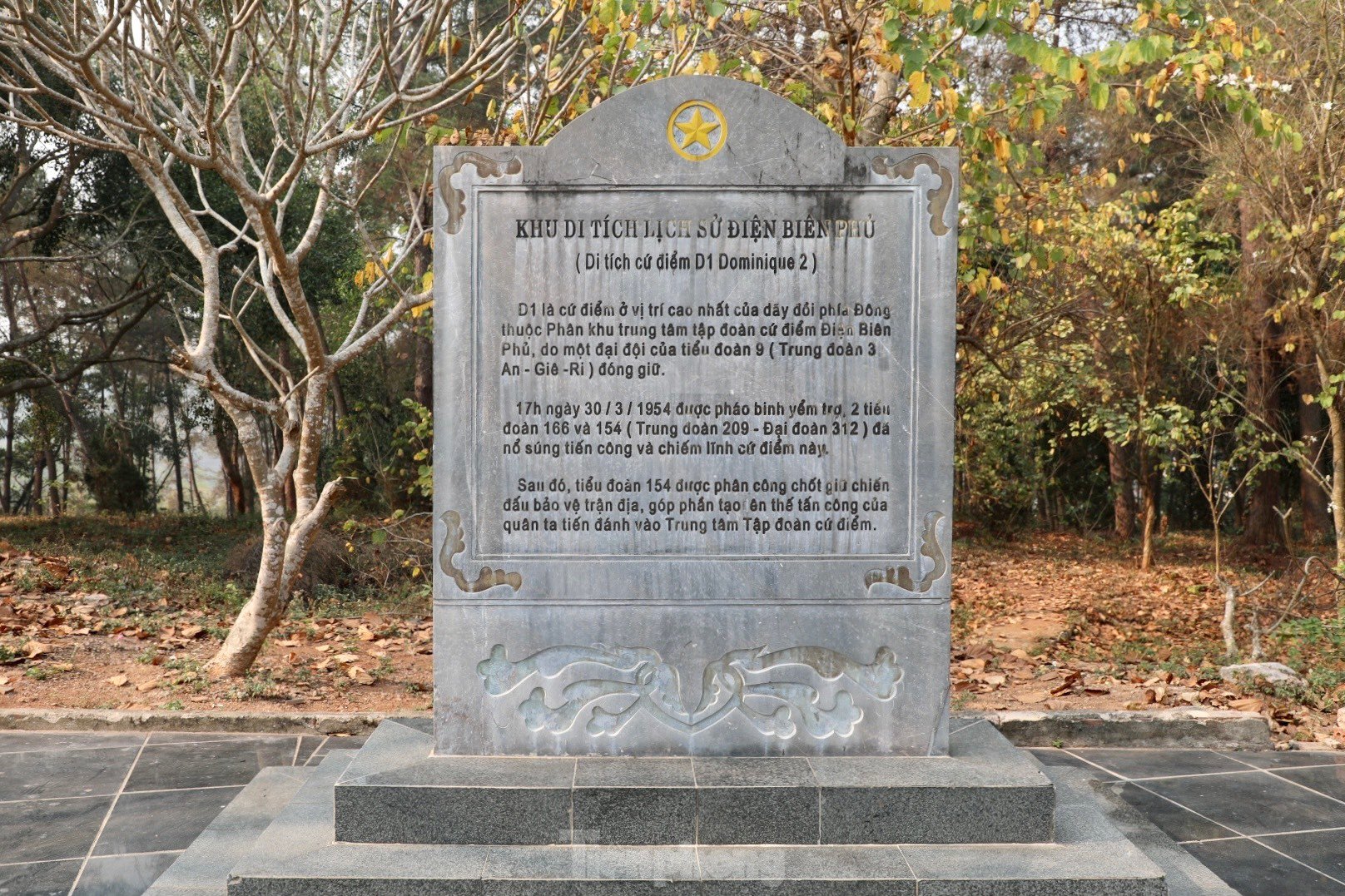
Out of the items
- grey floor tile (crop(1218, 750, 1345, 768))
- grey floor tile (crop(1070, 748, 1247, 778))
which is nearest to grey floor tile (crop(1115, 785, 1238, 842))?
grey floor tile (crop(1070, 748, 1247, 778))

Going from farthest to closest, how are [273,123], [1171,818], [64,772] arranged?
[273,123] → [64,772] → [1171,818]

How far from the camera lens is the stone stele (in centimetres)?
397

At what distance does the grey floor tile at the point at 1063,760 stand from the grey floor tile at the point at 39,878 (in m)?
3.92

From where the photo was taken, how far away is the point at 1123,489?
1841 centimetres

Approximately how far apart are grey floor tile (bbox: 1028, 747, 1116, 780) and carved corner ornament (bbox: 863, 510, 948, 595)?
150 centimetres

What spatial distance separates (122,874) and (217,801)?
0.75 m

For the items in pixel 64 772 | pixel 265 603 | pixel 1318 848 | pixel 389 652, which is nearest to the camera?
pixel 1318 848

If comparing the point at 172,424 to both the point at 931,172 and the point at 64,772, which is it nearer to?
the point at 64,772

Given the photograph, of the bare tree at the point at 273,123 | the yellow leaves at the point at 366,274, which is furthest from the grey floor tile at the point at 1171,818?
the yellow leaves at the point at 366,274

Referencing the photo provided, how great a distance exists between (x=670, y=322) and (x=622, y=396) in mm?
320

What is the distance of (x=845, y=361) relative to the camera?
13.1 ft

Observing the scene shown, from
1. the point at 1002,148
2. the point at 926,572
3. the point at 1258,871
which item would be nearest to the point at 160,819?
the point at 926,572

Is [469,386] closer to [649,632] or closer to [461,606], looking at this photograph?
[461,606]

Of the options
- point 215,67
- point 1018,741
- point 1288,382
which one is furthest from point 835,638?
point 1288,382
